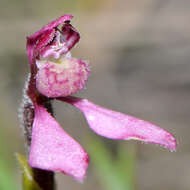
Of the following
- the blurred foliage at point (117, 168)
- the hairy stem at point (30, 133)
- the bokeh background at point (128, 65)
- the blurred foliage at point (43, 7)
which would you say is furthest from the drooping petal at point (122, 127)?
the blurred foliage at point (43, 7)

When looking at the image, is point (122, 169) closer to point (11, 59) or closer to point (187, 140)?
point (187, 140)

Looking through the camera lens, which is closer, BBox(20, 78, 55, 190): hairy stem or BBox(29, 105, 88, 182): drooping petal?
BBox(29, 105, 88, 182): drooping petal

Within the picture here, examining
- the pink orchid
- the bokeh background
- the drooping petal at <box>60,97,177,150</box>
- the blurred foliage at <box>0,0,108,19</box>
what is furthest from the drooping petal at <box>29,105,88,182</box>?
the blurred foliage at <box>0,0,108,19</box>

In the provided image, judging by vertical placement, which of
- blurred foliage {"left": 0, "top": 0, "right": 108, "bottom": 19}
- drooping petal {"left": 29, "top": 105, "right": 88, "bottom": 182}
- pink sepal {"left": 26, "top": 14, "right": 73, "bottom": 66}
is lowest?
drooping petal {"left": 29, "top": 105, "right": 88, "bottom": 182}

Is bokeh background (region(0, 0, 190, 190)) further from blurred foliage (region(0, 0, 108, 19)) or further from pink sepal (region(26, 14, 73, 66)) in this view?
pink sepal (region(26, 14, 73, 66))

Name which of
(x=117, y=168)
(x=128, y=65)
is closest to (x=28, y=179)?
(x=117, y=168)

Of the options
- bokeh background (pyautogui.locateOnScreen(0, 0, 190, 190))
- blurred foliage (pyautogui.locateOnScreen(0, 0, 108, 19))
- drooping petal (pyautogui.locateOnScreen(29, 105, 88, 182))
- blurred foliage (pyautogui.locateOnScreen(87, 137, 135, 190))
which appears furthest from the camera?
blurred foliage (pyautogui.locateOnScreen(0, 0, 108, 19))
